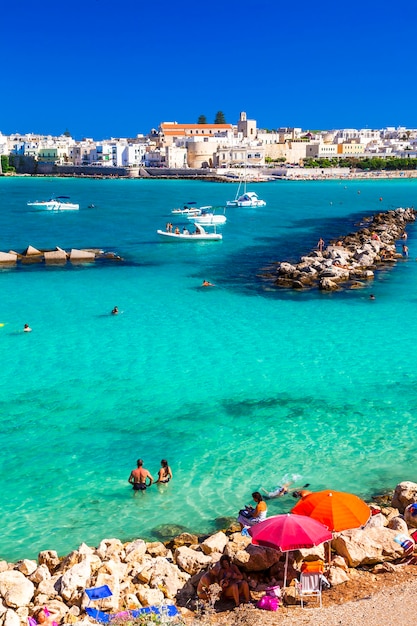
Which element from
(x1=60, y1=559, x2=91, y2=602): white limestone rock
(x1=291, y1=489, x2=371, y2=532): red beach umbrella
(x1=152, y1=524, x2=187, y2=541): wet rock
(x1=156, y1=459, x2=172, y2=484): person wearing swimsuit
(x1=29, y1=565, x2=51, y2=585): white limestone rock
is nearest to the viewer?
(x1=60, y1=559, x2=91, y2=602): white limestone rock

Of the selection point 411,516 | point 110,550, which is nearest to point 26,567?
point 110,550

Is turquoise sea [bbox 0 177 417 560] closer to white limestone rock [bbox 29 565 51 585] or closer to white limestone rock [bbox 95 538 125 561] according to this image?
white limestone rock [bbox 95 538 125 561]

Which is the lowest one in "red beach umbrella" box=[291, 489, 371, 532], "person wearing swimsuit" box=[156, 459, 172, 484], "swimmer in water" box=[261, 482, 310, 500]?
"swimmer in water" box=[261, 482, 310, 500]

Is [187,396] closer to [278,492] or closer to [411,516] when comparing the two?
[278,492]

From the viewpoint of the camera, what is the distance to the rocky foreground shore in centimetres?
831

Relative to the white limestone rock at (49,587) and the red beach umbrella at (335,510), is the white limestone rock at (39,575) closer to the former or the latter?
the white limestone rock at (49,587)

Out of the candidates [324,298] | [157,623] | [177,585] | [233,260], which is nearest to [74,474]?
[177,585]

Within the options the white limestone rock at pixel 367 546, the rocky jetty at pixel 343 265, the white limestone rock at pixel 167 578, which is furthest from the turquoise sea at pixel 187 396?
the white limestone rock at pixel 367 546

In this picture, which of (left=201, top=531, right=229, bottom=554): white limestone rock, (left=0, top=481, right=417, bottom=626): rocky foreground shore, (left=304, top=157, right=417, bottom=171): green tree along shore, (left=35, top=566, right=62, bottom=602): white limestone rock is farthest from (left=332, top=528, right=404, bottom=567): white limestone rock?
(left=304, top=157, right=417, bottom=171): green tree along shore

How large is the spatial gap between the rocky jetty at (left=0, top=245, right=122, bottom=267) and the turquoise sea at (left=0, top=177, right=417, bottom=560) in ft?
10.4

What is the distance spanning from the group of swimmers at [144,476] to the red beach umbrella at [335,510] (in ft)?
10.9

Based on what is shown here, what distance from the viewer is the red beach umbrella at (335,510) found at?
9516 millimetres

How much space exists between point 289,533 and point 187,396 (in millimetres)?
8357

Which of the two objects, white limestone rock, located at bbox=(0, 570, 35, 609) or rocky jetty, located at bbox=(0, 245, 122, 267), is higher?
rocky jetty, located at bbox=(0, 245, 122, 267)
